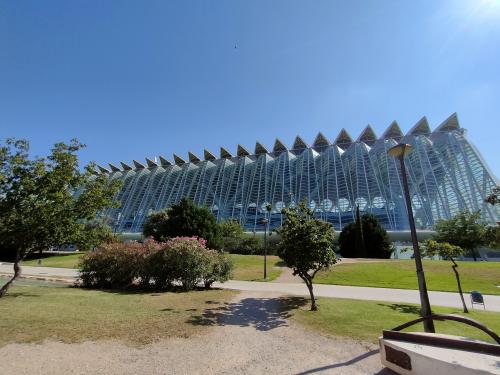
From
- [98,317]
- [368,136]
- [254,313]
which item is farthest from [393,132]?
[98,317]

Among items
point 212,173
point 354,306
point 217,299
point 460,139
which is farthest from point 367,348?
point 212,173

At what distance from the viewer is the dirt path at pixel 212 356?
236 inches

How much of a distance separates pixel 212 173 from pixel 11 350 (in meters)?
76.9

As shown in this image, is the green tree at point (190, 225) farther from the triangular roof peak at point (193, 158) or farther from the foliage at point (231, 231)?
the triangular roof peak at point (193, 158)

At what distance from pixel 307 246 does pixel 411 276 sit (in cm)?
1516

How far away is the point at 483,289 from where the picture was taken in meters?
19.1

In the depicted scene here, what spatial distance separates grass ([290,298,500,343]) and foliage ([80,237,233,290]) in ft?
19.7

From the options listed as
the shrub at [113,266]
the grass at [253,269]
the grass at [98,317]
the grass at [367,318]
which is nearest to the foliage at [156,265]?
the shrub at [113,266]

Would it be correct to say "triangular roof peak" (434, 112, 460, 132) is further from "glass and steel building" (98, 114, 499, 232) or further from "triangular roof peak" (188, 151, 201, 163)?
"triangular roof peak" (188, 151, 201, 163)

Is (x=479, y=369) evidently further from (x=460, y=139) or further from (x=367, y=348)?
(x=460, y=139)

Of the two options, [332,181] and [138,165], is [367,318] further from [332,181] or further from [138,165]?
[138,165]

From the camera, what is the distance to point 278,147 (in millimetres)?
84500

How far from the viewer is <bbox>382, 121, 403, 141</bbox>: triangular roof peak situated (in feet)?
238

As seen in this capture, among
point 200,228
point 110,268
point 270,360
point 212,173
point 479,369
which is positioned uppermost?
point 212,173
